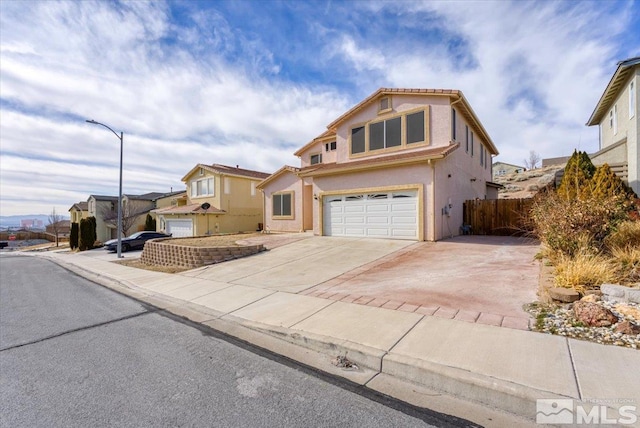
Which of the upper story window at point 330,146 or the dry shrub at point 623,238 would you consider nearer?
the dry shrub at point 623,238

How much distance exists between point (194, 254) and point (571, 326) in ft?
37.1

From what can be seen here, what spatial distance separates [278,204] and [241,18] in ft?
43.8

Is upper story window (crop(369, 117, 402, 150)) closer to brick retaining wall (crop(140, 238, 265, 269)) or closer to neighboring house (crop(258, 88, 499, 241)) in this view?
neighboring house (crop(258, 88, 499, 241))

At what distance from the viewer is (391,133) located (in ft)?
52.0

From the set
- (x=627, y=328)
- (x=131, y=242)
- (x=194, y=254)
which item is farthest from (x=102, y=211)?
(x=627, y=328)

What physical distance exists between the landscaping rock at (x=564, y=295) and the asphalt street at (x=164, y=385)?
137 inches

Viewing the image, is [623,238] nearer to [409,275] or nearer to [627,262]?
[627,262]

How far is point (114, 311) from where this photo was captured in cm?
684

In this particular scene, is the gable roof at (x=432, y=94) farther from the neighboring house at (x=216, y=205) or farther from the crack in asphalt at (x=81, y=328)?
the crack in asphalt at (x=81, y=328)

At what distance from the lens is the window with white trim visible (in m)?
21.3

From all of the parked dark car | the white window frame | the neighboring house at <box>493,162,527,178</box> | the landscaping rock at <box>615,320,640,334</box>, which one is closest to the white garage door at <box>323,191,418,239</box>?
the white window frame

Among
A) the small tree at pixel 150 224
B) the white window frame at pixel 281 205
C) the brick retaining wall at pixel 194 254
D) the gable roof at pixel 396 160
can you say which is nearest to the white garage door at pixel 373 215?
the gable roof at pixel 396 160

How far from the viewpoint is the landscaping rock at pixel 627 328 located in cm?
397

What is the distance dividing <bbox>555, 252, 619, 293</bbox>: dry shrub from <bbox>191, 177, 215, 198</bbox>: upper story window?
25.6 meters
